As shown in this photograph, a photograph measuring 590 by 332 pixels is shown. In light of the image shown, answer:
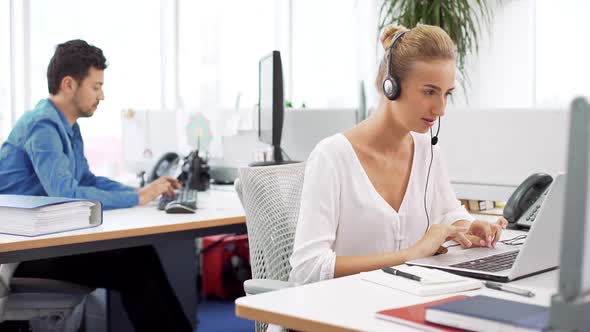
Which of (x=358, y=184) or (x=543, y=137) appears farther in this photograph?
(x=543, y=137)

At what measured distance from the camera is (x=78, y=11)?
478 cm

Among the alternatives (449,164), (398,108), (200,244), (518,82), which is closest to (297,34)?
(518,82)

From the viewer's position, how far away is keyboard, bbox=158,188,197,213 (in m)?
2.59

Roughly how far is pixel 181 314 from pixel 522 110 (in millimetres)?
1353

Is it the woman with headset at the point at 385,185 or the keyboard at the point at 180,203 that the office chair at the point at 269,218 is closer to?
the woman with headset at the point at 385,185

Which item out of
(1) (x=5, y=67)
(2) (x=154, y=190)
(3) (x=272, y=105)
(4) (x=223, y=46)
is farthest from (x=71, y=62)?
(4) (x=223, y=46)

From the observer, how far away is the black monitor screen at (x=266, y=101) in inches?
115

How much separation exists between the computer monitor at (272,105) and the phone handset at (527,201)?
102 cm

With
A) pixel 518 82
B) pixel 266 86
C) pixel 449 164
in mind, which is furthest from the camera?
pixel 518 82

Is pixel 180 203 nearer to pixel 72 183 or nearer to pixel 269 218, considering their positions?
pixel 72 183

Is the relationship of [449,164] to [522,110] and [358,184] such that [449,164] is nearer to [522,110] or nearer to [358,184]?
[522,110]

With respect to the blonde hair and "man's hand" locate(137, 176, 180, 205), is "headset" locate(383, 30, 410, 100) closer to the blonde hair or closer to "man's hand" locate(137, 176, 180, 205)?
the blonde hair

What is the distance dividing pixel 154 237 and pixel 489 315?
1534 mm

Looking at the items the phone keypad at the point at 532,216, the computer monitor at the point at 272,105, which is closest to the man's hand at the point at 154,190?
the computer monitor at the point at 272,105
